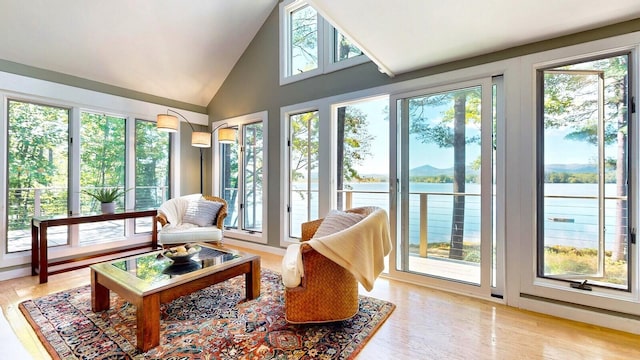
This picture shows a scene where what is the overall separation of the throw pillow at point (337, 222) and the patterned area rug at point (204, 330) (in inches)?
27.6

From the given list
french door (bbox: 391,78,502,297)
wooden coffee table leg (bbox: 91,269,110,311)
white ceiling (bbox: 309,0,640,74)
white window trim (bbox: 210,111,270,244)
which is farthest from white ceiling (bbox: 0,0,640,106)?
wooden coffee table leg (bbox: 91,269,110,311)

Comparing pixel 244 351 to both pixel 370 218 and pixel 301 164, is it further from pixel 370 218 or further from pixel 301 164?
pixel 301 164

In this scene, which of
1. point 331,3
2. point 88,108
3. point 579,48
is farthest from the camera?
point 88,108

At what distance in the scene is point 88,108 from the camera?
3.63m

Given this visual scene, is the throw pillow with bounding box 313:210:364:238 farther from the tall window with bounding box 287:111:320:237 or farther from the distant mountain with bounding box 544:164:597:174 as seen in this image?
the distant mountain with bounding box 544:164:597:174

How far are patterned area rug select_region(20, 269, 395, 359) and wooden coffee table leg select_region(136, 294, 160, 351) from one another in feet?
0.19

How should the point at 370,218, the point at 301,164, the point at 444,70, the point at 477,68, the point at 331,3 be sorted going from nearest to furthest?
the point at 331,3, the point at 370,218, the point at 477,68, the point at 444,70, the point at 301,164

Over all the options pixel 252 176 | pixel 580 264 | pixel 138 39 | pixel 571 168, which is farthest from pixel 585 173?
pixel 138 39

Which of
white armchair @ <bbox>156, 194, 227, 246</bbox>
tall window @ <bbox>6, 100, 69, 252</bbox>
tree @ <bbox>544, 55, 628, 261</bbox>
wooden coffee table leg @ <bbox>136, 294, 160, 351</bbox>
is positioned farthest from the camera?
white armchair @ <bbox>156, 194, 227, 246</bbox>

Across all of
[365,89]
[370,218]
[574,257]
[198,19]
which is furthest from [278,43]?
[574,257]

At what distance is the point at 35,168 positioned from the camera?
3229 mm

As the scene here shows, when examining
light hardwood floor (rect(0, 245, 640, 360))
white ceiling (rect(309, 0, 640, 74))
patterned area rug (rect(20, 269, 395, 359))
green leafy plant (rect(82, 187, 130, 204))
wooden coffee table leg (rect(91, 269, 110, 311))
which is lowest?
light hardwood floor (rect(0, 245, 640, 360))

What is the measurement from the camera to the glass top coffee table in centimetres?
171

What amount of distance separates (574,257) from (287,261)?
243 cm
